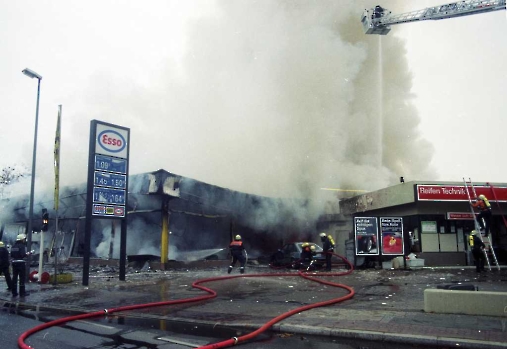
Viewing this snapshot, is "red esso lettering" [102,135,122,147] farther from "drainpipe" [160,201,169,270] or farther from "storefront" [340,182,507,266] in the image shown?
"storefront" [340,182,507,266]

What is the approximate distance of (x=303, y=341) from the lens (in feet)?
18.7

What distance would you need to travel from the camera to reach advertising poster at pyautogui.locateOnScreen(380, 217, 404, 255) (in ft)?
54.3

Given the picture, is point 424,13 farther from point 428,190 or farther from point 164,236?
point 164,236

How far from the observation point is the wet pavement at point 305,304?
18.7 ft

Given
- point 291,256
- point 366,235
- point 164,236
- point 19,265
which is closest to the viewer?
point 19,265

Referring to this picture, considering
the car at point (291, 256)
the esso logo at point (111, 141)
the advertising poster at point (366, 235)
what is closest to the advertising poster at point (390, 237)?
the advertising poster at point (366, 235)

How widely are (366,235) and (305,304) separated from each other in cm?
876

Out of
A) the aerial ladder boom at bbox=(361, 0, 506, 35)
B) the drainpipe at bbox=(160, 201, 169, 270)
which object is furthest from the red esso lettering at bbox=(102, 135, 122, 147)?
the aerial ladder boom at bbox=(361, 0, 506, 35)

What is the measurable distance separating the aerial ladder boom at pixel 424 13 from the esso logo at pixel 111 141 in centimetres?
2635

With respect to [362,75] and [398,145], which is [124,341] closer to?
[362,75]

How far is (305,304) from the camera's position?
842 centimetres

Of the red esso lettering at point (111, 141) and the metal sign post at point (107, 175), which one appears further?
the red esso lettering at point (111, 141)

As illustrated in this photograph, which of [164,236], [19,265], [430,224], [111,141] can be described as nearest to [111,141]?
[111,141]

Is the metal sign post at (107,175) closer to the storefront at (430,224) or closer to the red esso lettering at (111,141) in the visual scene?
the red esso lettering at (111,141)
